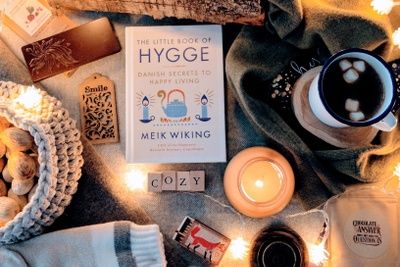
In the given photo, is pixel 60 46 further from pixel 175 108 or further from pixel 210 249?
pixel 210 249

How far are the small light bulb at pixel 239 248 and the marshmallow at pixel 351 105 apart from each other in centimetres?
27

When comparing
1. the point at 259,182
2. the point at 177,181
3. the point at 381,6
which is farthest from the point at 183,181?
the point at 381,6

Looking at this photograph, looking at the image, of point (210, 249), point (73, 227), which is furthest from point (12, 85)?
point (210, 249)

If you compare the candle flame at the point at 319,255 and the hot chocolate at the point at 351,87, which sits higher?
the hot chocolate at the point at 351,87

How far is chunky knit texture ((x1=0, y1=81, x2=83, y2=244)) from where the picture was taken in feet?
2.69

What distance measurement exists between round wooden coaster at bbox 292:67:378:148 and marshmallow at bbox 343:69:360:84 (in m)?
0.07

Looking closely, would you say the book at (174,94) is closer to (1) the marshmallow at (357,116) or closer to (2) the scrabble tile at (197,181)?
(2) the scrabble tile at (197,181)

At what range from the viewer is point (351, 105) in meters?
0.81

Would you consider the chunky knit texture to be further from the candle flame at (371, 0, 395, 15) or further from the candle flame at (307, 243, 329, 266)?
the candle flame at (371, 0, 395, 15)

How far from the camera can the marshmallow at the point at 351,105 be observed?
809 millimetres

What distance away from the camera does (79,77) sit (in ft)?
3.21

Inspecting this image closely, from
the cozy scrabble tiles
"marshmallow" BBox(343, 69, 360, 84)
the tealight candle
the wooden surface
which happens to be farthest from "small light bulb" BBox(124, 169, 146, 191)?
"marshmallow" BBox(343, 69, 360, 84)

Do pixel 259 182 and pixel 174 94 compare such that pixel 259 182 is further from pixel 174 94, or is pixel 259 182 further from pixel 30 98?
pixel 30 98

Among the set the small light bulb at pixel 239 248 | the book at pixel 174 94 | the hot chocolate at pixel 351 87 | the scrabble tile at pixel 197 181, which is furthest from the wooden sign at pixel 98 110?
the hot chocolate at pixel 351 87
